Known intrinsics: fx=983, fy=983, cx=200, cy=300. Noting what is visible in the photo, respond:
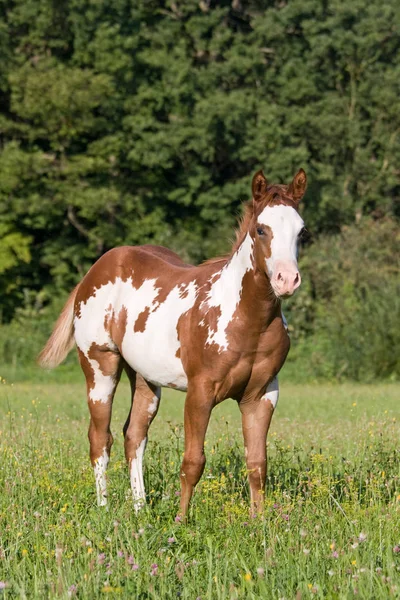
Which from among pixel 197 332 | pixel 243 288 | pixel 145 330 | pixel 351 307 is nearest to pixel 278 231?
pixel 243 288

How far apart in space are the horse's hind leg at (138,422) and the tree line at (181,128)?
17.7m

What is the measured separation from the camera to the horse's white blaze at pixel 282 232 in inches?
229

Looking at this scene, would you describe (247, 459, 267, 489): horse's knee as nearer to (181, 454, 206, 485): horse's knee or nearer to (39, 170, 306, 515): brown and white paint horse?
(39, 170, 306, 515): brown and white paint horse

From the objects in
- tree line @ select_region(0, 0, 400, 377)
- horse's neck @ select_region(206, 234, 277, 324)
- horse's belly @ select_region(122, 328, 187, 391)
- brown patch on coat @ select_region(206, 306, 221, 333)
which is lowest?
horse's belly @ select_region(122, 328, 187, 391)

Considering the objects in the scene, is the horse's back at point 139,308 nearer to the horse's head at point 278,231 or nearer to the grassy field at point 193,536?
the grassy field at point 193,536

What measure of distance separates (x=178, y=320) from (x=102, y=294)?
1.26m

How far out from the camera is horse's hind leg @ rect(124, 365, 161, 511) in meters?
7.67

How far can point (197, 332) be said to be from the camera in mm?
6586

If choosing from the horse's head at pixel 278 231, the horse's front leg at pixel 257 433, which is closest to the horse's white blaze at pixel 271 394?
the horse's front leg at pixel 257 433

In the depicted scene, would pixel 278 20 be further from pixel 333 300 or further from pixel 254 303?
pixel 254 303

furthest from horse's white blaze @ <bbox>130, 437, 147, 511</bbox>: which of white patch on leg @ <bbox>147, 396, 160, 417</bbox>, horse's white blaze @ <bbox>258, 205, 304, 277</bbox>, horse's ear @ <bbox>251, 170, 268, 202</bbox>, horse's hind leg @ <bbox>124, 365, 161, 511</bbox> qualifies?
horse's ear @ <bbox>251, 170, 268, 202</bbox>

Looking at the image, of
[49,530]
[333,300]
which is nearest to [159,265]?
[49,530]

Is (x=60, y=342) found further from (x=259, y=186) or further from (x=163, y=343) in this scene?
(x=259, y=186)

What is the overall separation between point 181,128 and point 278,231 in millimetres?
23682
